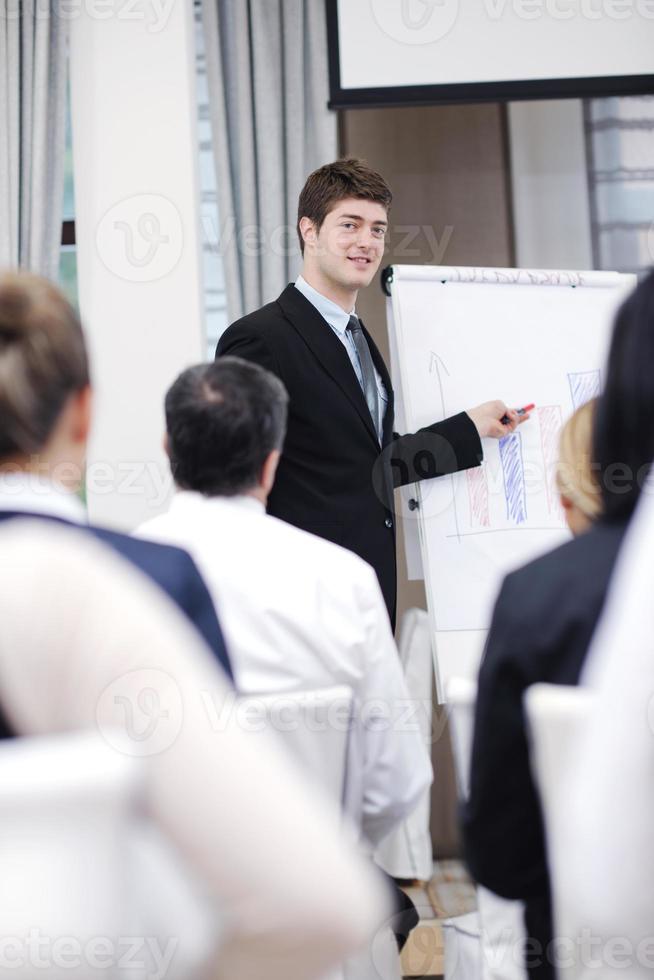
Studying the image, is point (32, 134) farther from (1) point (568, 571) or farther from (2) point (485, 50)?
(1) point (568, 571)

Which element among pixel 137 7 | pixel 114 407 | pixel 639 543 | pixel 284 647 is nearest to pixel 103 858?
pixel 639 543

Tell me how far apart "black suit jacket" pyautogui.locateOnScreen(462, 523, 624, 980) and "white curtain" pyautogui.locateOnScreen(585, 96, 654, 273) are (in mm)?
2972

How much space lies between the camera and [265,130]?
3.43 metres

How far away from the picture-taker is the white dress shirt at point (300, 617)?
4.71ft

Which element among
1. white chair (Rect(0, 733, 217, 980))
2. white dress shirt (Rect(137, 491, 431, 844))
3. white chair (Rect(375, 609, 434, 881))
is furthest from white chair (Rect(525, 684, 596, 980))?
white chair (Rect(375, 609, 434, 881))

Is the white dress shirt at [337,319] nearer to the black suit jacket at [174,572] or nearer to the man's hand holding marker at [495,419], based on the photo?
the man's hand holding marker at [495,419]

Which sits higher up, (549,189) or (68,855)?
(549,189)

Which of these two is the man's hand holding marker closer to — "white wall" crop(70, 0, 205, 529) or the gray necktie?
the gray necktie

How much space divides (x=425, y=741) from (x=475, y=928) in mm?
1638

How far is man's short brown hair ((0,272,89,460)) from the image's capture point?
0.85 metres

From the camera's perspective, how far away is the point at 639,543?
786mm

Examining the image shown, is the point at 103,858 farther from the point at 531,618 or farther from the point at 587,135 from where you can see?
the point at 587,135

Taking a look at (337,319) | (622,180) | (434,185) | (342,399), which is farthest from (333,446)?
(622,180)

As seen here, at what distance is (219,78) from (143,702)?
10.3 feet
